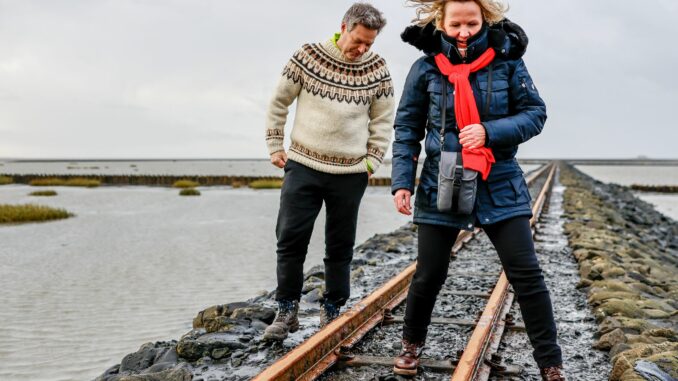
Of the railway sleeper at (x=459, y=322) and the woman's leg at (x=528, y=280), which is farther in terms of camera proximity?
the railway sleeper at (x=459, y=322)

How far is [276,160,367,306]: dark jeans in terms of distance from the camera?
374 centimetres

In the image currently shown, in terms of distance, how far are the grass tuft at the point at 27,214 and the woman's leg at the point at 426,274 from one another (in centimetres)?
1670

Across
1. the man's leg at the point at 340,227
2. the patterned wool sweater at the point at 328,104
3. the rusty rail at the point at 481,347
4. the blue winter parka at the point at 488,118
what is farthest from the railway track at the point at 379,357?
the patterned wool sweater at the point at 328,104

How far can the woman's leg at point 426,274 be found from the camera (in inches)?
118

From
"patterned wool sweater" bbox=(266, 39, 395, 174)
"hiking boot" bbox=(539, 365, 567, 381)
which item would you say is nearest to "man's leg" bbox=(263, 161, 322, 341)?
"patterned wool sweater" bbox=(266, 39, 395, 174)

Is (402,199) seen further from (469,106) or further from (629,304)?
(629,304)

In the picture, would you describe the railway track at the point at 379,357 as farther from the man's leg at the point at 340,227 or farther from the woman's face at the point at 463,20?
the woman's face at the point at 463,20

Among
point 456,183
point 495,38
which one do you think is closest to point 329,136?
point 456,183

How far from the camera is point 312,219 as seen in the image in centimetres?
386

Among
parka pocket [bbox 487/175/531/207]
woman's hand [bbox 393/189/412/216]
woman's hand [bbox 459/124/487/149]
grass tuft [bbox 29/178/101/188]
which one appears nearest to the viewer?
woman's hand [bbox 459/124/487/149]

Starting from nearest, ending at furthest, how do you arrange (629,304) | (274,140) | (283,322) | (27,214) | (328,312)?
1. (274,140)
2. (283,322)
3. (328,312)
4. (629,304)
5. (27,214)

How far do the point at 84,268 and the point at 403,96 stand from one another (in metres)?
7.90

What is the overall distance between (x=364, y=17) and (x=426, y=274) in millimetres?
1380

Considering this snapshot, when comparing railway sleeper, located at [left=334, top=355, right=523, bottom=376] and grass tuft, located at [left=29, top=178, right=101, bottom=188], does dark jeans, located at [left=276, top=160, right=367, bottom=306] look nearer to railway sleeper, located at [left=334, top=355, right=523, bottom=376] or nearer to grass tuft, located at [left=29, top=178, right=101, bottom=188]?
railway sleeper, located at [left=334, top=355, right=523, bottom=376]
